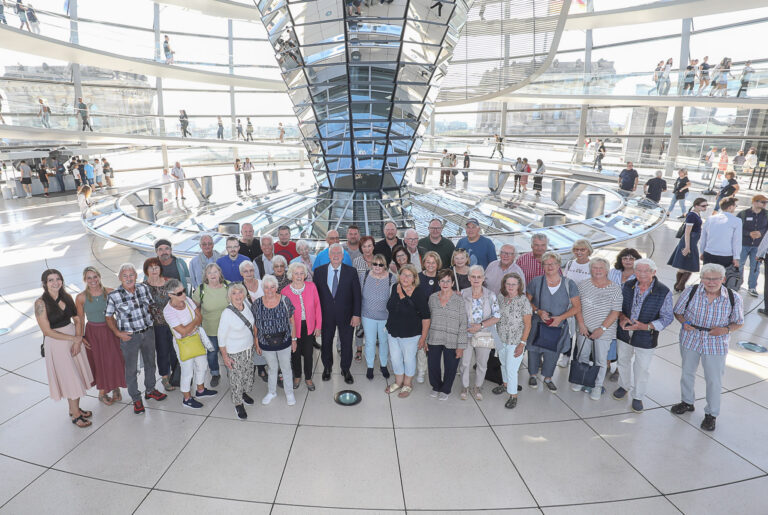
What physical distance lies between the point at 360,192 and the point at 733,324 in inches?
352

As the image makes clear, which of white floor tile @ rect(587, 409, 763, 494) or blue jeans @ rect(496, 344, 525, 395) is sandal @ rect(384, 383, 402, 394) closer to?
blue jeans @ rect(496, 344, 525, 395)

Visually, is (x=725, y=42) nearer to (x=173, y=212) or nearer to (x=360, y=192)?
(x=360, y=192)

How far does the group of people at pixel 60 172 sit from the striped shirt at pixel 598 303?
20.8 metres

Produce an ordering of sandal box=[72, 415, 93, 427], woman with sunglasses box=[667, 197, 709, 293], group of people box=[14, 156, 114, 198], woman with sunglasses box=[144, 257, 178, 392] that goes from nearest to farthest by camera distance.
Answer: sandal box=[72, 415, 93, 427] → woman with sunglasses box=[144, 257, 178, 392] → woman with sunglasses box=[667, 197, 709, 293] → group of people box=[14, 156, 114, 198]

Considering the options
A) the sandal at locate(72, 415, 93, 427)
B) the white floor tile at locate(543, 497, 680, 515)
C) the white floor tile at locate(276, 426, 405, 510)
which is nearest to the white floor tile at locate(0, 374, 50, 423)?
the sandal at locate(72, 415, 93, 427)

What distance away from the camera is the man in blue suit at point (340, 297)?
209 inches

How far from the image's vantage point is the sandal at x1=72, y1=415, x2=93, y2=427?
4590 mm

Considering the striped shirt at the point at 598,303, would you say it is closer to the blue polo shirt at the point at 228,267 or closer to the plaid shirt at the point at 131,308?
the blue polo shirt at the point at 228,267

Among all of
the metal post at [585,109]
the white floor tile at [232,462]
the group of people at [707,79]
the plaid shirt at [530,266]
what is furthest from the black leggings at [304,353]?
the metal post at [585,109]

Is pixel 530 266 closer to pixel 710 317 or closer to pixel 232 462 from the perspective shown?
pixel 710 317

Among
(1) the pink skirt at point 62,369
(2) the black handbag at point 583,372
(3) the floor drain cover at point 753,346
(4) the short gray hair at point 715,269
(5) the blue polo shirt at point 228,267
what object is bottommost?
(3) the floor drain cover at point 753,346

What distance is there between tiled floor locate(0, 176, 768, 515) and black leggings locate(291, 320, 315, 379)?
0.87 ft

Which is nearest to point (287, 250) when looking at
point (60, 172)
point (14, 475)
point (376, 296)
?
point (376, 296)

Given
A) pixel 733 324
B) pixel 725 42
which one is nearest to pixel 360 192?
pixel 733 324
